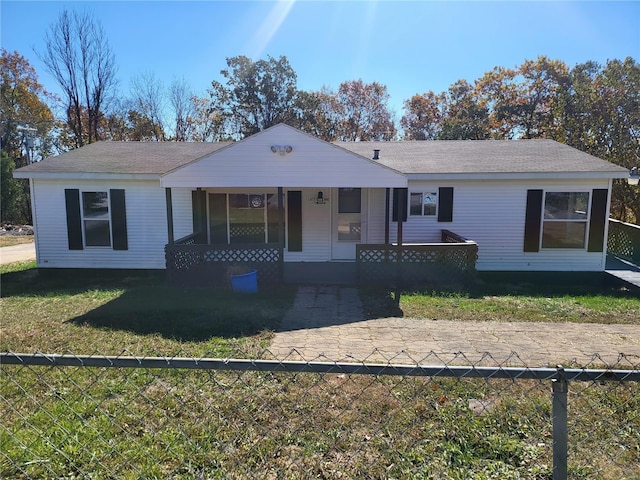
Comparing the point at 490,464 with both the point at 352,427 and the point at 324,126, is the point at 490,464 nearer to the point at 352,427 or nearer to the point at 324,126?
the point at 352,427

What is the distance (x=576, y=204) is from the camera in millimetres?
11156

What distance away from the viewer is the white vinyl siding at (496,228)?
37.0ft

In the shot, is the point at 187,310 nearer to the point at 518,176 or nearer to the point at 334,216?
the point at 334,216

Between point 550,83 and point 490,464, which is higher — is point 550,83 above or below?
above

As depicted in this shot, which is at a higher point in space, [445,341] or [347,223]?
[347,223]

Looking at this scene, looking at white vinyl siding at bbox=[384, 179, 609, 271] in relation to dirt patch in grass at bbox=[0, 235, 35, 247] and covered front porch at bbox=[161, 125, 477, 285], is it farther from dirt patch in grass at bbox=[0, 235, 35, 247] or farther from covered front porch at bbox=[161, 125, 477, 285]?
dirt patch in grass at bbox=[0, 235, 35, 247]

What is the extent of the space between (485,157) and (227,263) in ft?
27.1

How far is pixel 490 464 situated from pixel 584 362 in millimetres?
3036

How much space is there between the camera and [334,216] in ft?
39.1

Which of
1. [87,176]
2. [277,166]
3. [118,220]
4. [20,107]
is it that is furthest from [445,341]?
[20,107]

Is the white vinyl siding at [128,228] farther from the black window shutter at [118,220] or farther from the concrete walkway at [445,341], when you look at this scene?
the concrete walkway at [445,341]

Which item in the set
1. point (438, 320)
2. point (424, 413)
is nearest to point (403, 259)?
point (438, 320)

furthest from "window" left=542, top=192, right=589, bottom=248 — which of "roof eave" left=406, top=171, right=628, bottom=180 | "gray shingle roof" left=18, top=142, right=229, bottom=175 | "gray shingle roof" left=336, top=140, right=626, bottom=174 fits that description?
"gray shingle roof" left=18, top=142, right=229, bottom=175

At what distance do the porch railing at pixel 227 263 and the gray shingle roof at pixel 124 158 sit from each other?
2.73m
